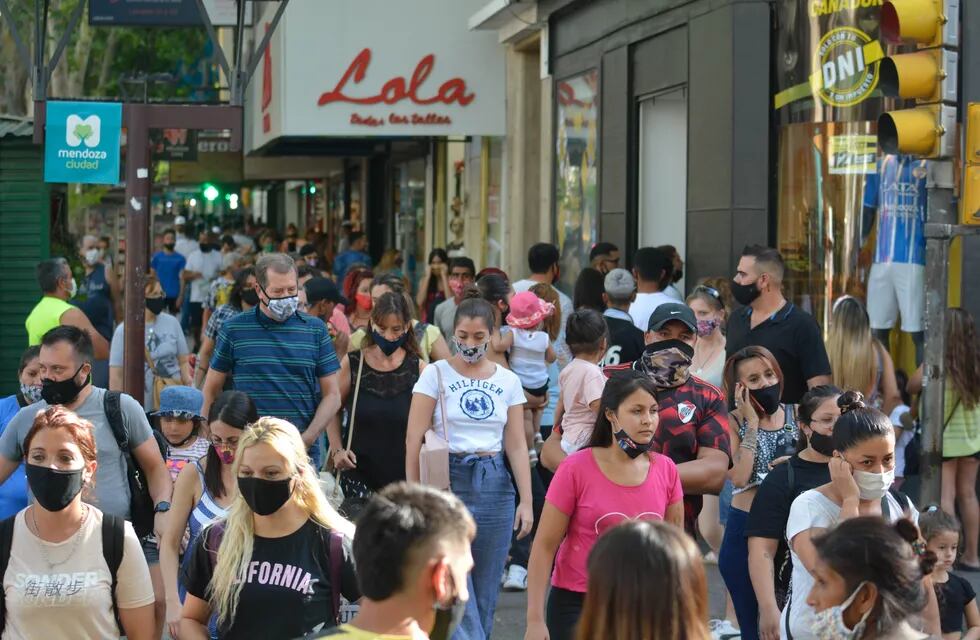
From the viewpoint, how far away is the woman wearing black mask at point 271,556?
15.6 ft

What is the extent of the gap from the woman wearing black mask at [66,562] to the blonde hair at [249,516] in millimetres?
368

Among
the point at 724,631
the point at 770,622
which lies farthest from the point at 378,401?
the point at 770,622

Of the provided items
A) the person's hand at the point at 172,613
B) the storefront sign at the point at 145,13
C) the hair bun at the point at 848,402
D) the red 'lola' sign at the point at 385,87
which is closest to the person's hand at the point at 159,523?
the person's hand at the point at 172,613

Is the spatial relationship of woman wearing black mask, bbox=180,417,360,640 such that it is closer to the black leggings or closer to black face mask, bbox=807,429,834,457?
the black leggings

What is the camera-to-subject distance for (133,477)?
21.3ft

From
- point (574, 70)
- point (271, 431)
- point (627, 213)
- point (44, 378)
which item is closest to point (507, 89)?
point (574, 70)

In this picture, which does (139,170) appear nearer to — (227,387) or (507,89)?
(227,387)

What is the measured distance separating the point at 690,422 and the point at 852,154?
5021 millimetres

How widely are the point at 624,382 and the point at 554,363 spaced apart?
4.91m

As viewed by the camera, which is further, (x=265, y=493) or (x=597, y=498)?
(x=597, y=498)

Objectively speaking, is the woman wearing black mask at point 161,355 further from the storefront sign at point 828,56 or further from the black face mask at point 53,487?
the black face mask at point 53,487

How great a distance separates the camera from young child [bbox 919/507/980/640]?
268 inches

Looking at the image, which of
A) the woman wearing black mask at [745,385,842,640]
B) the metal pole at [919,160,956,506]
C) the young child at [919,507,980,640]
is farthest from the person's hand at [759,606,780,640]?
the metal pole at [919,160,956,506]

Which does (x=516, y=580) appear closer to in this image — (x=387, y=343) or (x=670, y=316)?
(x=387, y=343)
